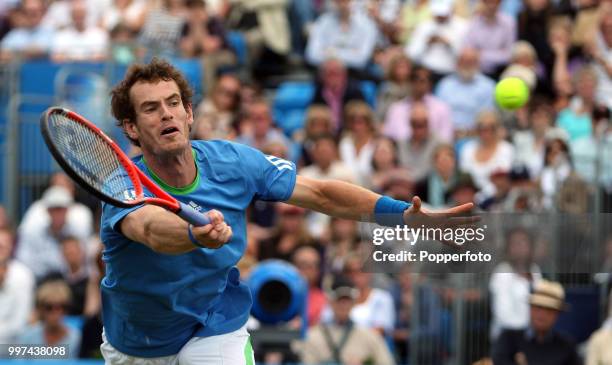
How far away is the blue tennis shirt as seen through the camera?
5953 mm

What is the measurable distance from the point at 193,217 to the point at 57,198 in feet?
26.3

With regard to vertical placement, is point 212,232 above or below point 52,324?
above

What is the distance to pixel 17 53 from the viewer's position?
14.3m

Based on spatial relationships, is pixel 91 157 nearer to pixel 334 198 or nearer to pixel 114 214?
pixel 114 214

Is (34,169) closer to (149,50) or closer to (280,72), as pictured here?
(149,50)

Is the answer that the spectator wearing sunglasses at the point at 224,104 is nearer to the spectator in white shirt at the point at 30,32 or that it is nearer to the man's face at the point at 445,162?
the man's face at the point at 445,162

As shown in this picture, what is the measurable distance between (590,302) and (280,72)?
20.0 ft

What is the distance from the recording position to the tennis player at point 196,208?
598 centimetres

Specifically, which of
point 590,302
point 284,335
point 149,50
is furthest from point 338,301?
point 149,50

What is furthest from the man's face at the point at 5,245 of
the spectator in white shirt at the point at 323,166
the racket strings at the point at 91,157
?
the racket strings at the point at 91,157

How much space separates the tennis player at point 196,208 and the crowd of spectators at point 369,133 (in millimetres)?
3798

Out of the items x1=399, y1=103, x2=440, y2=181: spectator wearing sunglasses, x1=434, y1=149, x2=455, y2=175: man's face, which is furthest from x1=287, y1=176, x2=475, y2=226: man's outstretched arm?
x1=399, y1=103, x2=440, y2=181: spectator wearing sunglasses

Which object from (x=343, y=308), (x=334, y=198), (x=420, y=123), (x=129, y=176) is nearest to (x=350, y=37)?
(x=420, y=123)

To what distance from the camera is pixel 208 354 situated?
20.5 ft
